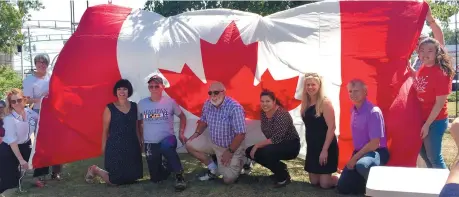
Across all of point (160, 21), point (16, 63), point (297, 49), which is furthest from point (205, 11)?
point (16, 63)

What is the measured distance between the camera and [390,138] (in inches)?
160

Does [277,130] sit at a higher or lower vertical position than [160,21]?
lower

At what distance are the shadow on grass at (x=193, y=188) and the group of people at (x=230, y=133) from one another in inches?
3.1

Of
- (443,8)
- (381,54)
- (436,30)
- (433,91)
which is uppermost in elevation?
(443,8)

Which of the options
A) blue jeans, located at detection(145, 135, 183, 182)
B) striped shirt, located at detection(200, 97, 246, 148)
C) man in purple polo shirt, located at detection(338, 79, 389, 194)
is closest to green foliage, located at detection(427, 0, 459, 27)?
man in purple polo shirt, located at detection(338, 79, 389, 194)

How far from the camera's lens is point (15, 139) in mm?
4402

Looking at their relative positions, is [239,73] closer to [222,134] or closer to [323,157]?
[222,134]

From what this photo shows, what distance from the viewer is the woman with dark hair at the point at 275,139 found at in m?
4.22

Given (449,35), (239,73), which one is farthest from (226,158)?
(449,35)

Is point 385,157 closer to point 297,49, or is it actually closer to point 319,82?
point 319,82

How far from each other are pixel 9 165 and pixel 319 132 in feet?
9.71

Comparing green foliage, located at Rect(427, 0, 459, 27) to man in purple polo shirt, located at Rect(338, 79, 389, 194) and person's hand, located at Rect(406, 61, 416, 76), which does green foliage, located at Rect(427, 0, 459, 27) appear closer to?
person's hand, located at Rect(406, 61, 416, 76)

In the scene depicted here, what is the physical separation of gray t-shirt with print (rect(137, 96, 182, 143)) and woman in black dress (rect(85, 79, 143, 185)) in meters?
0.13

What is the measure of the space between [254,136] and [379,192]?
9.33ft
